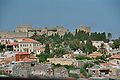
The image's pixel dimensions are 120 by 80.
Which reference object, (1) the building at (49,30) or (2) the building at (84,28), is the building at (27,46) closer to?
(1) the building at (49,30)

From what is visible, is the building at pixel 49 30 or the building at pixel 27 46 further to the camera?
the building at pixel 49 30

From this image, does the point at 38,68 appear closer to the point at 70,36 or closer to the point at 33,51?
the point at 33,51

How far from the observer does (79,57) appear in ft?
35.2

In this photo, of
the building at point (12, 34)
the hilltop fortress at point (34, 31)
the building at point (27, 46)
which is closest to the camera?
the building at point (27, 46)

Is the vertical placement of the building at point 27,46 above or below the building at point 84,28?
below

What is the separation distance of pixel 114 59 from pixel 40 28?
742cm

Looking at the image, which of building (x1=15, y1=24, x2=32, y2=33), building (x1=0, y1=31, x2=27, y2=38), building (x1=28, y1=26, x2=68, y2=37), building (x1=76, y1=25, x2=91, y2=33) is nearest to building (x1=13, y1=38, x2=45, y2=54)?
building (x1=0, y1=31, x2=27, y2=38)

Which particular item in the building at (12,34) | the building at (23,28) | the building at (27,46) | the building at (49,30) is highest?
the building at (23,28)

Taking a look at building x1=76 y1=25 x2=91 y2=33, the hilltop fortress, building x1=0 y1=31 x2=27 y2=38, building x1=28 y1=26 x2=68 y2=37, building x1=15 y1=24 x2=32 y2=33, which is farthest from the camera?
building x1=15 y1=24 x2=32 y2=33

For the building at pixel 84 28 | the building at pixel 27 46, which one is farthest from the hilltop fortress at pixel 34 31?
the building at pixel 27 46

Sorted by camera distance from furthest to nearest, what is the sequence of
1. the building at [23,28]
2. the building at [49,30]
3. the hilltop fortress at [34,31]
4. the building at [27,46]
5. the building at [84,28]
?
1. the building at [23,28]
2. the building at [49,30]
3. the building at [84,28]
4. the hilltop fortress at [34,31]
5. the building at [27,46]

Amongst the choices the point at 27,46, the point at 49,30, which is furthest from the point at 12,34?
the point at 27,46

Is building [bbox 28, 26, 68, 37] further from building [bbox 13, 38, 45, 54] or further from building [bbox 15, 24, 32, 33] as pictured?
building [bbox 13, 38, 45, 54]

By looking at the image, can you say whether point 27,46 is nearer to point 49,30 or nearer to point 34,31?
point 49,30
